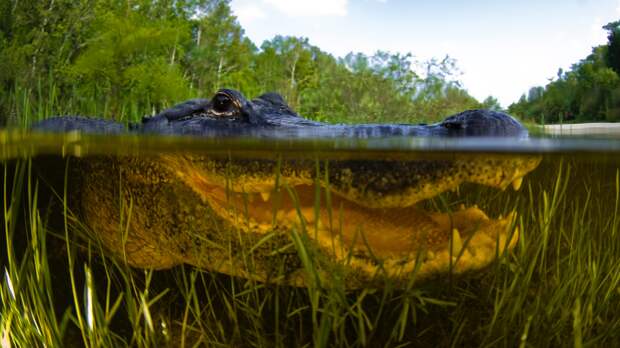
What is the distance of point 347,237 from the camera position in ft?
9.21

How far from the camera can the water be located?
2660mm

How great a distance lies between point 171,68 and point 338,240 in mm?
9705

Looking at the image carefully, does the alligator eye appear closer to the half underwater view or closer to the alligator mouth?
the half underwater view

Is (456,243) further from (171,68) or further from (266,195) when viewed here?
(171,68)

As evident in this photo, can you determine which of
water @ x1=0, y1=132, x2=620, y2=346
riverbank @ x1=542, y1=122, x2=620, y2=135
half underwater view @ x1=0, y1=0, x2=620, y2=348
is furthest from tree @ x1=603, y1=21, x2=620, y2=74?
water @ x1=0, y1=132, x2=620, y2=346

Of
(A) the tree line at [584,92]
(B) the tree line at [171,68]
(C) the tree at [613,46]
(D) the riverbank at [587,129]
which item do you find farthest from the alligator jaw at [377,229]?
(C) the tree at [613,46]

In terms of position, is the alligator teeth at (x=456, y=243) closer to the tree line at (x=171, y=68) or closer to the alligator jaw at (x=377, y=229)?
the alligator jaw at (x=377, y=229)

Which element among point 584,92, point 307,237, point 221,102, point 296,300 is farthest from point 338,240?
point 584,92

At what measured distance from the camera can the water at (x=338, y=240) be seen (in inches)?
105

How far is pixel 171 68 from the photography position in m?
11.8

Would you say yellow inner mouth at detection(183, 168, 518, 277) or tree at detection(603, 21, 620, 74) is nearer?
yellow inner mouth at detection(183, 168, 518, 277)

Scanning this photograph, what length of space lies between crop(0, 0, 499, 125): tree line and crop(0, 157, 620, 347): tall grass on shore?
4.94m

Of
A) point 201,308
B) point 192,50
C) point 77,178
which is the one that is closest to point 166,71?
point 192,50

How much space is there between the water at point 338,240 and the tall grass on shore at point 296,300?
12mm
